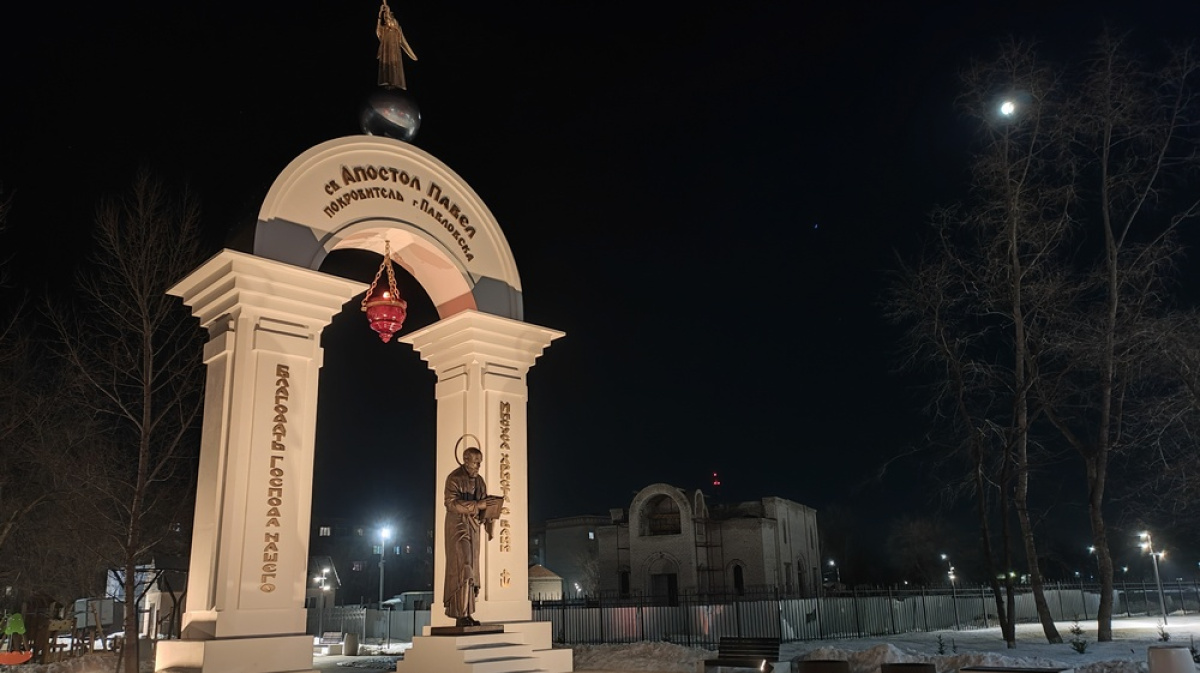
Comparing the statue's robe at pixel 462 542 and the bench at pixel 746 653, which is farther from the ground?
the statue's robe at pixel 462 542

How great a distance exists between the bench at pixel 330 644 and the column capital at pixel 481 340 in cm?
1433

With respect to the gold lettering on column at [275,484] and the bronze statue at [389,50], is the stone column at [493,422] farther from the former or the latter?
the bronze statue at [389,50]

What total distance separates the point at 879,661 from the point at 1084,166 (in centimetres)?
1208

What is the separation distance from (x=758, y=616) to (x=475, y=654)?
47.4ft

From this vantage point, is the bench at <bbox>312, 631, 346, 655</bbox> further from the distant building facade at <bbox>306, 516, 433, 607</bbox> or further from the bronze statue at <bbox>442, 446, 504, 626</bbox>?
the distant building facade at <bbox>306, 516, 433, 607</bbox>

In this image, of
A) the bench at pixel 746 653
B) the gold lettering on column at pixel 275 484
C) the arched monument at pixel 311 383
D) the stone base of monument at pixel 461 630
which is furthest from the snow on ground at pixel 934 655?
the gold lettering on column at pixel 275 484

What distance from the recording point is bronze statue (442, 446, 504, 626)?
9891 millimetres

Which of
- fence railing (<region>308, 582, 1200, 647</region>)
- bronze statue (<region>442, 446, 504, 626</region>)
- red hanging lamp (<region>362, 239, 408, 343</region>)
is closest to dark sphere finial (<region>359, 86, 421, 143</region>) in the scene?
red hanging lamp (<region>362, 239, 408, 343</region>)

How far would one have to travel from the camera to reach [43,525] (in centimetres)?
2258

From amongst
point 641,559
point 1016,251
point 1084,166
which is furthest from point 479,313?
point 641,559

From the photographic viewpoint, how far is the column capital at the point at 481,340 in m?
11.5

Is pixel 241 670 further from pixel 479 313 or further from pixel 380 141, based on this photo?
pixel 380 141

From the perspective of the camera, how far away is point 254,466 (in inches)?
341

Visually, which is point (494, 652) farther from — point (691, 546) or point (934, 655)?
point (691, 546)
